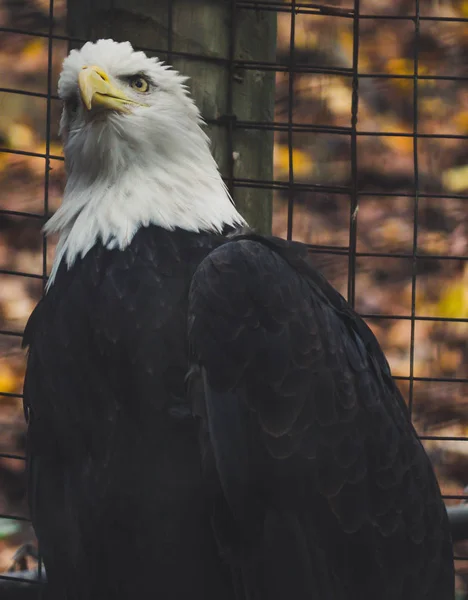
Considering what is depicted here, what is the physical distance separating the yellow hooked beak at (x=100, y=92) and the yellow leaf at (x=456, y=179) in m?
3.58

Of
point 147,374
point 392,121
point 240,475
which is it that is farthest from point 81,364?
point 392,121

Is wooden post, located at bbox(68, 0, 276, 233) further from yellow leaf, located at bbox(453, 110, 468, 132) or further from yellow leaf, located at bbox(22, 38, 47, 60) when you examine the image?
yellow leaf, located at bbox(453, 110, 468, 132)

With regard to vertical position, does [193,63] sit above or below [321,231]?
above

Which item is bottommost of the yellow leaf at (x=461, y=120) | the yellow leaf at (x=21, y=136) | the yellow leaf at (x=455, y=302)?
the yellow leaf at (x=455, y=302)

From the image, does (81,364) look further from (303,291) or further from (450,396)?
(450,396)

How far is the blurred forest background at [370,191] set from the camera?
6008 mm

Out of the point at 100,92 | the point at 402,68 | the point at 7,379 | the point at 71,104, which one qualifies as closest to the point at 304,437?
the point at 100,92

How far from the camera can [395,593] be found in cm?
347

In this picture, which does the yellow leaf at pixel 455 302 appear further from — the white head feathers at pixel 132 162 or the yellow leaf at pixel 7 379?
the white head feathers at pixel 132 162

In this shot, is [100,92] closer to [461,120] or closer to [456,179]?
[456,179]

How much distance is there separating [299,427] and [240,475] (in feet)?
0.70

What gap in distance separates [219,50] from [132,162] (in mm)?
456

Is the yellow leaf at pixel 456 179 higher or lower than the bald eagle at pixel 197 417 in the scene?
higher

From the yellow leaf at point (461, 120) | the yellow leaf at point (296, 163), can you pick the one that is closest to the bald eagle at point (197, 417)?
the yellow leaf at point (296, 163)
